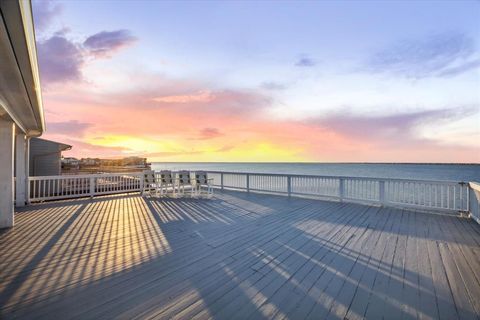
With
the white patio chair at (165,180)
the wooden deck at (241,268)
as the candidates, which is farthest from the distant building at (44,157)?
the wooden deck at (241,268)

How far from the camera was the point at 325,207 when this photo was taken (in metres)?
6.03

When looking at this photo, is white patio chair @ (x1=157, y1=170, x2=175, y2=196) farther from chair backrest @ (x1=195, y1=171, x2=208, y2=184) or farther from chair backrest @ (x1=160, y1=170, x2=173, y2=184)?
chair backrest @ (x1=195, y1=171, x2=208, y2=184)

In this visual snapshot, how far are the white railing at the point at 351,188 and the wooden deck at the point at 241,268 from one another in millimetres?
838

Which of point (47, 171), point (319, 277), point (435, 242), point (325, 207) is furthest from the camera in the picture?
point (47, 171)

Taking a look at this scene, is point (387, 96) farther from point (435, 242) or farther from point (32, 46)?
point (32, 46)

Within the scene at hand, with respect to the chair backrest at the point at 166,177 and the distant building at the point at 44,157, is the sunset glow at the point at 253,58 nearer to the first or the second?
the distant building at the point at 44,157

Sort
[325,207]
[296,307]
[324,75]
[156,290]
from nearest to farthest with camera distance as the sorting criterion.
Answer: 1. [296,307]
2. [156,290]
3. [325,207]
4. [324,75]

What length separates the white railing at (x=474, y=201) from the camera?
442cm

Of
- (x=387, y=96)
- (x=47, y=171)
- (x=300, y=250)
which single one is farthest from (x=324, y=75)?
(x=47, y=171)

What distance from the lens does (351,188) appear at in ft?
21.6

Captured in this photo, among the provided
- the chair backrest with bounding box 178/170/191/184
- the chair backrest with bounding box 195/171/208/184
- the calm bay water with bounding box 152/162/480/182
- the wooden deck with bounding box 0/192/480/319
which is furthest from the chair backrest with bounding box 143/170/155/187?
the calm bay water with bounding box 152/162/480/182

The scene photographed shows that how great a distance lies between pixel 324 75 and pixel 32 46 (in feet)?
26.5

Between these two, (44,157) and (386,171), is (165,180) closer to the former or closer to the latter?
(44,157)

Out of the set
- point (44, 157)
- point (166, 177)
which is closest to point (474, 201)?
point (166, 177)
